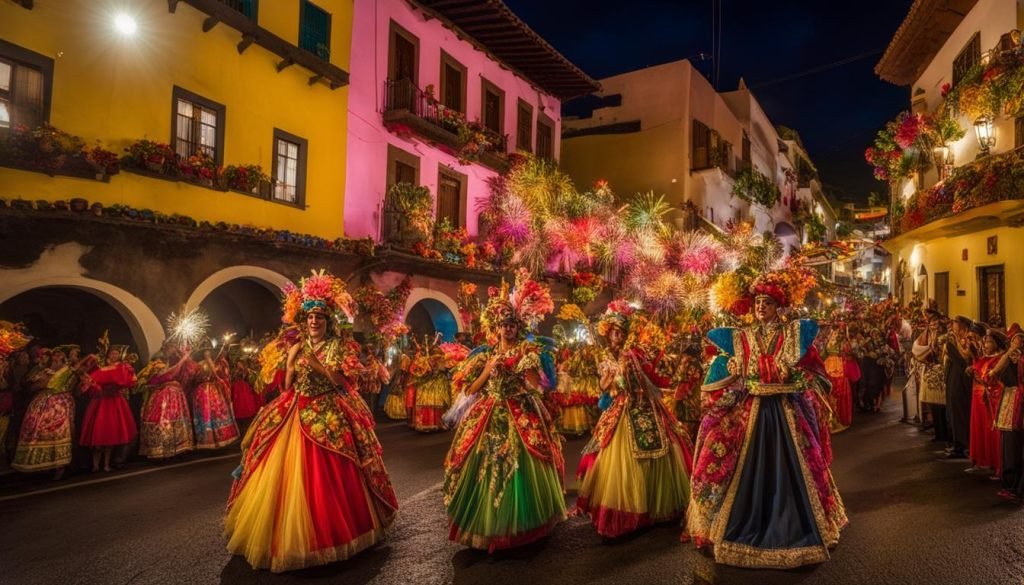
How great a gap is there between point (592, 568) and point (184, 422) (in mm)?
7639

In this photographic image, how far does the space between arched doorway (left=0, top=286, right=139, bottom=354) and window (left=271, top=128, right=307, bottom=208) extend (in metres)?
4.08

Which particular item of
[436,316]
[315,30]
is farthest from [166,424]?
[436,316]

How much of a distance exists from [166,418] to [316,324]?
5846 millimetres

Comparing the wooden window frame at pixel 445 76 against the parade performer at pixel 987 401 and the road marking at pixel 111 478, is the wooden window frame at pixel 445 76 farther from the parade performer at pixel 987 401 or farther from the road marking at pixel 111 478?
the parade performer at pixel 987 401

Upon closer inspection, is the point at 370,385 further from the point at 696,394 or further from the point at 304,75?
the point at 304,75

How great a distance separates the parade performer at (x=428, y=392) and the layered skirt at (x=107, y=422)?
4.99 metres

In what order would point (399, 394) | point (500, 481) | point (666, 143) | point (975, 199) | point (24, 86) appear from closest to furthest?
1. point (500, 481)
2. point (24, 86)
3. point (399, 394)
4. point (975, 199)
5. point (666, 143)

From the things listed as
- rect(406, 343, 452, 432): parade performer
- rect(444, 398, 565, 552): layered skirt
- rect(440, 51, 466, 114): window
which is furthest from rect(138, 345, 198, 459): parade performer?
rect(440, 51, 466, 114): window

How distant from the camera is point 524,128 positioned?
2386cm

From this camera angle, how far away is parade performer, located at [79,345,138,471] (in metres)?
9.29

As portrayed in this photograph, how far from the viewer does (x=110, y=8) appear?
437 inches

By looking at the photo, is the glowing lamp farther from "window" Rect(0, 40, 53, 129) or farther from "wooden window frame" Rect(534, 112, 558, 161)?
"wooden window frame" Rect(534, 112, 558, 161)

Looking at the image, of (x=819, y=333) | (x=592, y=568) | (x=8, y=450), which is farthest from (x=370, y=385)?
(x=8, y=450)

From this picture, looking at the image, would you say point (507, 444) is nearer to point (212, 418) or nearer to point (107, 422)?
point (107, 422)
